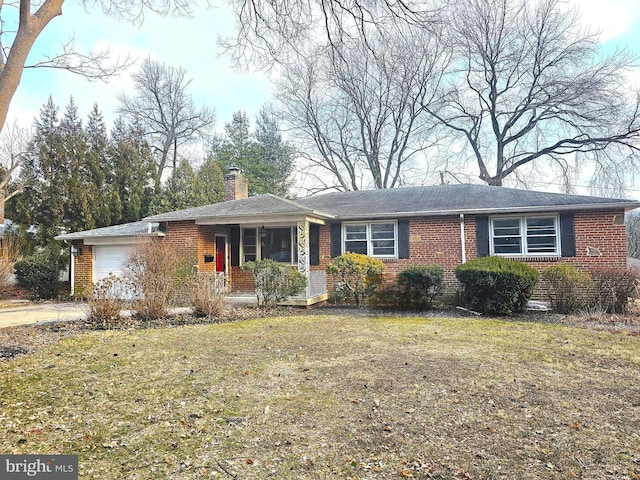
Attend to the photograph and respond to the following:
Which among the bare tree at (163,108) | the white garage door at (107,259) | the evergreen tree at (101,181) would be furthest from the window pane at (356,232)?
the bare tree at (163,108)

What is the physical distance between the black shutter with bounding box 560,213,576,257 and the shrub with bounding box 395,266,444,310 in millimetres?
3740

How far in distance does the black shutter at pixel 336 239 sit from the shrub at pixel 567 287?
607 centimetres

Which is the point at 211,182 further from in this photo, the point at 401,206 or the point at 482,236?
the point at 482,236

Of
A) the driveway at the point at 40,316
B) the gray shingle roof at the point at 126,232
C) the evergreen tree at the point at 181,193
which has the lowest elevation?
the driveway at the point at 40,316

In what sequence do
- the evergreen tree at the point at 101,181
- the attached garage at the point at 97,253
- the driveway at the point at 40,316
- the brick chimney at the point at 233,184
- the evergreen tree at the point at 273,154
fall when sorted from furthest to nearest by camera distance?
the evergreen tree at the point at 273,154, the evergreen tree at the point at 101,181, the brick chimney at the point at 233,184, the attached garage at the point at 97,253, the driveway at the point at 40,316

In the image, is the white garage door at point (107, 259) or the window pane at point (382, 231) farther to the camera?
the white garage door at point (107, 259)

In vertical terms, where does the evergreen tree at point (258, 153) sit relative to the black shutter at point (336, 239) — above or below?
above

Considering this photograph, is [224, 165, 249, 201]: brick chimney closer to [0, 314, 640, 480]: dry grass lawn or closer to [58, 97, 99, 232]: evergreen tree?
[58, 97, 99, 232]: evergreen tree

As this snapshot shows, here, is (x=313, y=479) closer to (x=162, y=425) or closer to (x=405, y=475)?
(x=405, y=475)

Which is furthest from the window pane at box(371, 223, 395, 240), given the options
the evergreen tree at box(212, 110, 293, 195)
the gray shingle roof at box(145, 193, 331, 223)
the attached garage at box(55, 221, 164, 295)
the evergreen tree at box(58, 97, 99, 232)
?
the evergreen tree at box(212, 110, 293, 195)

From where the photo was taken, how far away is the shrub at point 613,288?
9.41 metres

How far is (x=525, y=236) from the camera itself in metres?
11.6

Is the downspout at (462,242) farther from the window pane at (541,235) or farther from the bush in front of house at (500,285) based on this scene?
the bush in front of house at (500,285)

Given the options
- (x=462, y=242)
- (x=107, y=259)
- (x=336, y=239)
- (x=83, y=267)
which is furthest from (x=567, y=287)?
(x=83, y=267)
